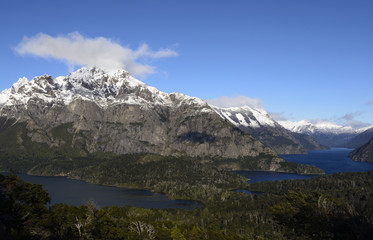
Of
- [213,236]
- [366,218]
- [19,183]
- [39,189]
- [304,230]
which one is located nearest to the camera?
[366,218]

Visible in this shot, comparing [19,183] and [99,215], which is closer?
[19,183]

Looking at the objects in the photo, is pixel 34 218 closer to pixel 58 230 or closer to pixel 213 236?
pixel 58 230

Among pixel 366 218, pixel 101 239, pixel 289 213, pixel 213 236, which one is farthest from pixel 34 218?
pixel 213 236

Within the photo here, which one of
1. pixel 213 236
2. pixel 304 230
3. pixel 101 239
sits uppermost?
pixel 304 230

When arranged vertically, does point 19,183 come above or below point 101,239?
above

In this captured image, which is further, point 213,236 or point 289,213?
point 213,236

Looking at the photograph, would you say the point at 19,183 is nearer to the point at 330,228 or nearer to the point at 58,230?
the point at 58,230

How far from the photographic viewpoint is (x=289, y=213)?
188 feet

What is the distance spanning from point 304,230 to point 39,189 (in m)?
55.3

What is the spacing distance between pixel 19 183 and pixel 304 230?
55.2m

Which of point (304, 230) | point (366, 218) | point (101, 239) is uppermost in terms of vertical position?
point (366, 218)

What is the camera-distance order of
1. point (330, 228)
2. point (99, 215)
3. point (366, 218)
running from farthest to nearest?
point (99, 215), point (330, 228), point (366, 218)

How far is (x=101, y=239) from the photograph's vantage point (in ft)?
267

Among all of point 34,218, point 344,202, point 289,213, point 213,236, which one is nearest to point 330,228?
point 344,202
